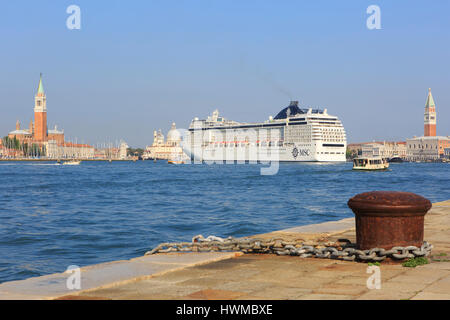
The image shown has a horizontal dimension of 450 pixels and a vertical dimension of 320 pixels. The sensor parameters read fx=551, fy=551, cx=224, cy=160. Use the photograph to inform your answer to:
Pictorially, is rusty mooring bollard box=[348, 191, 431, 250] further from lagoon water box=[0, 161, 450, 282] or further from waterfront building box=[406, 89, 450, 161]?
waterfront building box=[406, 89, 450, 161]

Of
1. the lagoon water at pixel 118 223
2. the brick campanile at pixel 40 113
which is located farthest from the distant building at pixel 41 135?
the lagoon water at pixel 118 223

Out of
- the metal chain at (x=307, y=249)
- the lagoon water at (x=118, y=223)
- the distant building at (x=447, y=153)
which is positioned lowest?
the distant building at (x=447, y=153)

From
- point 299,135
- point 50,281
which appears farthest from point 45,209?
→ point 299,135

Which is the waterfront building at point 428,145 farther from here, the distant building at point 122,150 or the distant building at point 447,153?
the distant building at point 122,150

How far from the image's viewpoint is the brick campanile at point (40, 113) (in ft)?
503

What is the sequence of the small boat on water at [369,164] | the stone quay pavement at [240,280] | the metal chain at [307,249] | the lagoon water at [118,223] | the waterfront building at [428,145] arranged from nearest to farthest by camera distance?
the stone quay pavement at [240,280] < the metal chain at [307,249] < the lagoon water at [118,223] < the small boat on water at [369,164] < the waterfront building at [428,145]

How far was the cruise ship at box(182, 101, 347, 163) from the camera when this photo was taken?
85062mm

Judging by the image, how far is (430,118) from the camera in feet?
535

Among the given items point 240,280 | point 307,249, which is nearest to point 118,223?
point 307,249

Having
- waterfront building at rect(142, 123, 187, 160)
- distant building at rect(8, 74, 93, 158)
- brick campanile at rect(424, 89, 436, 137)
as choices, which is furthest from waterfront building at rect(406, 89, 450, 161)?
distant building at rect(8, 74, 93, 158)

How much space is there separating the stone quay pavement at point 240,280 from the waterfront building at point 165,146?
6451 inches
